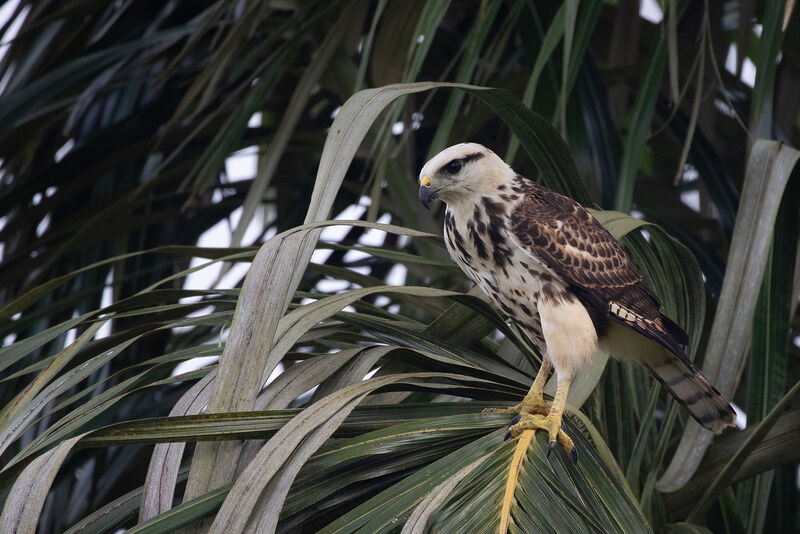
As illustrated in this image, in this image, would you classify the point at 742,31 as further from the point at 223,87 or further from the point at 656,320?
the point at 223,87

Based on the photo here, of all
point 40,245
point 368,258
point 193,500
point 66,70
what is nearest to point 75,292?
point 40,245

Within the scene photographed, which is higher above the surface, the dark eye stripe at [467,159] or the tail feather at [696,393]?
the dark eye stripe at [467,159]

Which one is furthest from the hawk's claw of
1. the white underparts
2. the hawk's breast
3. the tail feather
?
the tail feather

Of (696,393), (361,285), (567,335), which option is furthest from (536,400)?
(361,285)

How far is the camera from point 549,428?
218cm

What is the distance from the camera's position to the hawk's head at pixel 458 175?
2.67 m

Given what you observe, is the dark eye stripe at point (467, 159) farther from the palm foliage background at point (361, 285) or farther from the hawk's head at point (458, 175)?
the palm foliage background at point (361, 285)

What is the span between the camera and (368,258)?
4.90 metres

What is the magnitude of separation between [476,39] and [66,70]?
191 cm

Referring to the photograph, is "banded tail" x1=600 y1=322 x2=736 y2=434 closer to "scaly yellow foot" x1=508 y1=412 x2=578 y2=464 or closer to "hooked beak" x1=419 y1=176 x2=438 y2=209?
"scaly yellow foot" x1=508 y1=412 x2=578 y2=464

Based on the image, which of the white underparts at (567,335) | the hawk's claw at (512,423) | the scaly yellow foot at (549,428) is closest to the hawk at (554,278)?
the white underparts at (567,335)

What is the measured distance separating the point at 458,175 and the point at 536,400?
2.13 ft

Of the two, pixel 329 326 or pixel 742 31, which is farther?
pixel 742 31

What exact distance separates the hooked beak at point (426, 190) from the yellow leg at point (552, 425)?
0.63 m
